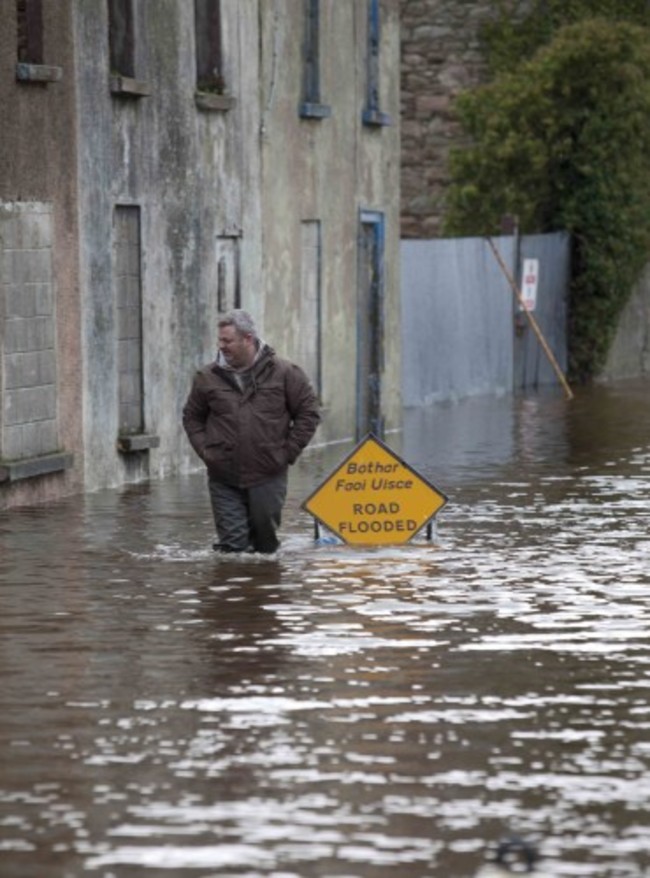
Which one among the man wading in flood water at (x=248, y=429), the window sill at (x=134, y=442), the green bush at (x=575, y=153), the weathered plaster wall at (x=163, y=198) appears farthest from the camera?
the green bush at (x=575, y=153)

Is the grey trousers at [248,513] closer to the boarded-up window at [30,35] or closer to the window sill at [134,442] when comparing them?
the boarded-up window at [30,35]

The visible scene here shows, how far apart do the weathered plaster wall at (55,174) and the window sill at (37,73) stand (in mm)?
58

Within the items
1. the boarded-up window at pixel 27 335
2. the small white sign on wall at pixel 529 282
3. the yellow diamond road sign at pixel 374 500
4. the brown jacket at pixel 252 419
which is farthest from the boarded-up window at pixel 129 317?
the small white sign on wall at pixel 529 282

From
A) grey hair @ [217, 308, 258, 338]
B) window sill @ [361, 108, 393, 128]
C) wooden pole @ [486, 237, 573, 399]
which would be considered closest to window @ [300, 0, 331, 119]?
window sill @ [361, 108, 393, 128]

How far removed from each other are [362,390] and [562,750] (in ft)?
70.5

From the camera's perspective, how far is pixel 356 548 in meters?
18.8

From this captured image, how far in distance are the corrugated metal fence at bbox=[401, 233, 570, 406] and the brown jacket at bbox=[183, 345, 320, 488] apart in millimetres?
18012

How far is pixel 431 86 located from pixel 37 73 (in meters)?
23.2

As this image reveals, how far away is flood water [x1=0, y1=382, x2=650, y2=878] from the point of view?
9398 mm

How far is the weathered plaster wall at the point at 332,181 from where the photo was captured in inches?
1136

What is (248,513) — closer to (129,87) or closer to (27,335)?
(27,335)

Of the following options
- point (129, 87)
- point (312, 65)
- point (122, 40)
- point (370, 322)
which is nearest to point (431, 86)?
point (370, 322)

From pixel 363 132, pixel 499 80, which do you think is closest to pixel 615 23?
pixel 499 80

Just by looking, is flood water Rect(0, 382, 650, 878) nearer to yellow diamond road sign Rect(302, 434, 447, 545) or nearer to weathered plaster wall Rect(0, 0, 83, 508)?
yellow diamond road sign Rect(302, 434, 447, 545)
